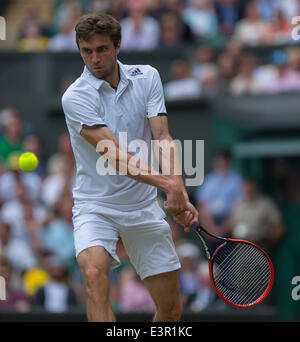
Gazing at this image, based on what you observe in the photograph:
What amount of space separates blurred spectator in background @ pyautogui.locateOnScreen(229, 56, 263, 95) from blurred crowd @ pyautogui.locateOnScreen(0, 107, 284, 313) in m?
1.04

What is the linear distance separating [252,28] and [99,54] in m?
6.87

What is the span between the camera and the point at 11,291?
978 cm

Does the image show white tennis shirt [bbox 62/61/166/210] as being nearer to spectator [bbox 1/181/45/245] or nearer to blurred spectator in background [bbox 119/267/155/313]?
blurred spectator in background [bbox 119/267/155/313]

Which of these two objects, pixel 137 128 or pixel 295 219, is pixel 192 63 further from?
pixel 137 128

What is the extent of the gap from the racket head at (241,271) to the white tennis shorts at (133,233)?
318mm

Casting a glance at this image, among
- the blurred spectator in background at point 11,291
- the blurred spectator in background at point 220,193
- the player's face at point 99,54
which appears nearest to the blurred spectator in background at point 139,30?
the blurred spectator in background at point 220,193

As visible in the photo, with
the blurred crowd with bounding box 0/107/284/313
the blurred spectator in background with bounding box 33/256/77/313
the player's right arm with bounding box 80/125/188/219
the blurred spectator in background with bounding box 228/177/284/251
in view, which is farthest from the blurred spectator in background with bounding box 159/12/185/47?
the player's right arm with bounding box 80/125/188/219

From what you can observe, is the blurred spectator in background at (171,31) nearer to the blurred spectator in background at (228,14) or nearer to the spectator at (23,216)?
the blurred spectator in background at (228,14)

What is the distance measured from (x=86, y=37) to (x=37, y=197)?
583 cm

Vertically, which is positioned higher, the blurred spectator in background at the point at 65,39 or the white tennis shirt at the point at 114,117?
the blurred spectator in background at the point at 65,39

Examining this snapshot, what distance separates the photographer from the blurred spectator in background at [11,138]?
38.5 ft

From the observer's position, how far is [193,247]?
1052 centimetres
